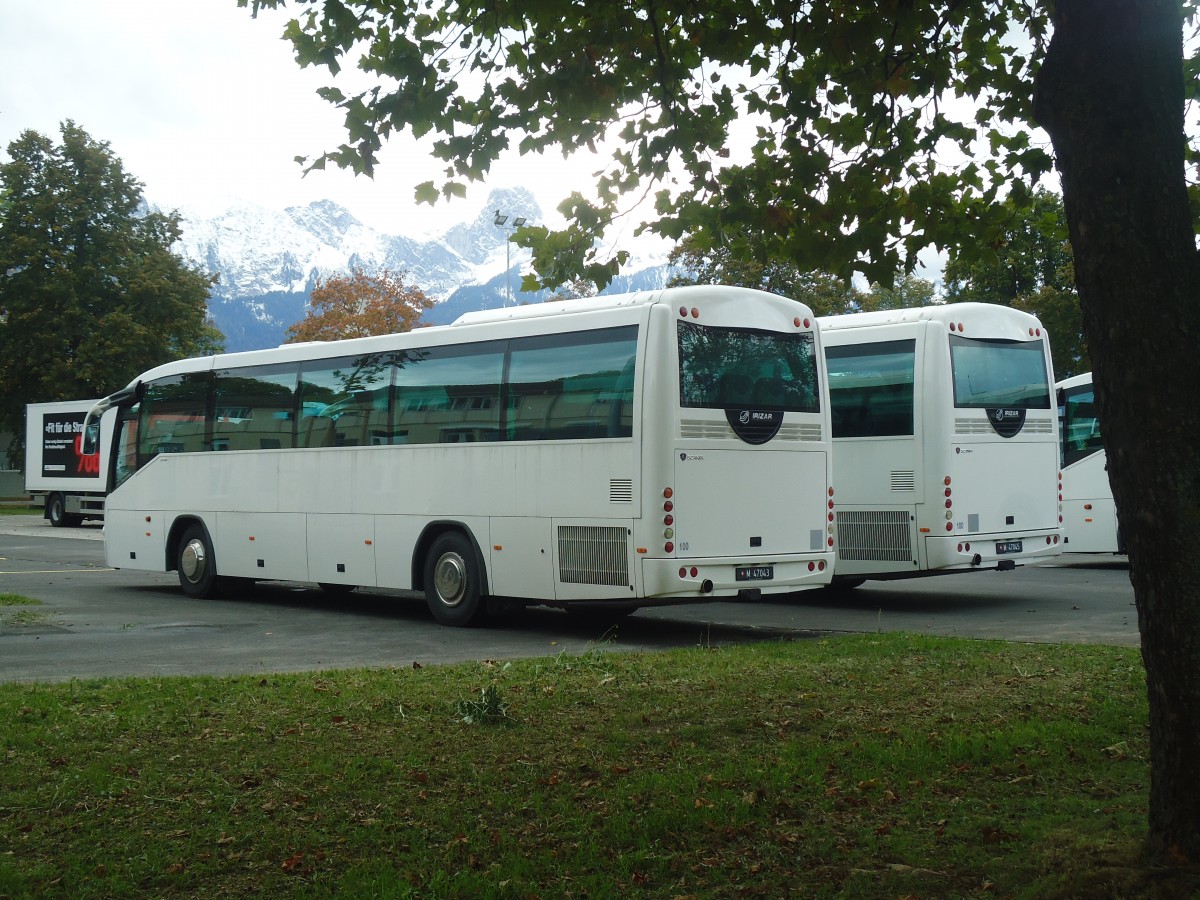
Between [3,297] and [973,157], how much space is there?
54257 millimetres

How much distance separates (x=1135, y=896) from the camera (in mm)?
4453

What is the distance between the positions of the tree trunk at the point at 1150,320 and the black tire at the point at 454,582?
10.6m

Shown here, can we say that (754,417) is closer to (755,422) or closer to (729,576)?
(755,422)

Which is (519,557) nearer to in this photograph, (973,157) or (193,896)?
(973,157)

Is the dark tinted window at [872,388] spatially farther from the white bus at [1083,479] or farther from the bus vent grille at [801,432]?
the white bus at [1083,479]

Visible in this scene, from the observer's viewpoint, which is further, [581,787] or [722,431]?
[722,431]

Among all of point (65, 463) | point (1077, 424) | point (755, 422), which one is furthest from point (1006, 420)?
point (65, 463)

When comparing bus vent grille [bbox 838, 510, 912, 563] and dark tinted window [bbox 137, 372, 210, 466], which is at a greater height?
dark tinted window [bbox 137, 372, 210, 466]

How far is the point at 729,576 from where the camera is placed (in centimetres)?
1357

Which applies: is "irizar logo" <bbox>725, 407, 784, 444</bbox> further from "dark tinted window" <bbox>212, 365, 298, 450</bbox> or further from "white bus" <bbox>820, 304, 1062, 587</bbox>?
"dark tinted window" <bbox>212, 365, 298, 450</bbox>

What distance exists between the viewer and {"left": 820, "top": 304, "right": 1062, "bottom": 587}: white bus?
16766 mm

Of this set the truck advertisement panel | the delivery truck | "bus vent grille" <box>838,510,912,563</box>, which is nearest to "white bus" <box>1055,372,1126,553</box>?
"bus vent grille" <box>838,510,912,563</box>

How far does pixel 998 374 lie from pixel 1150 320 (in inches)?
524

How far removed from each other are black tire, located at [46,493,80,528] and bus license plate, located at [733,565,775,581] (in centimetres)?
3406
